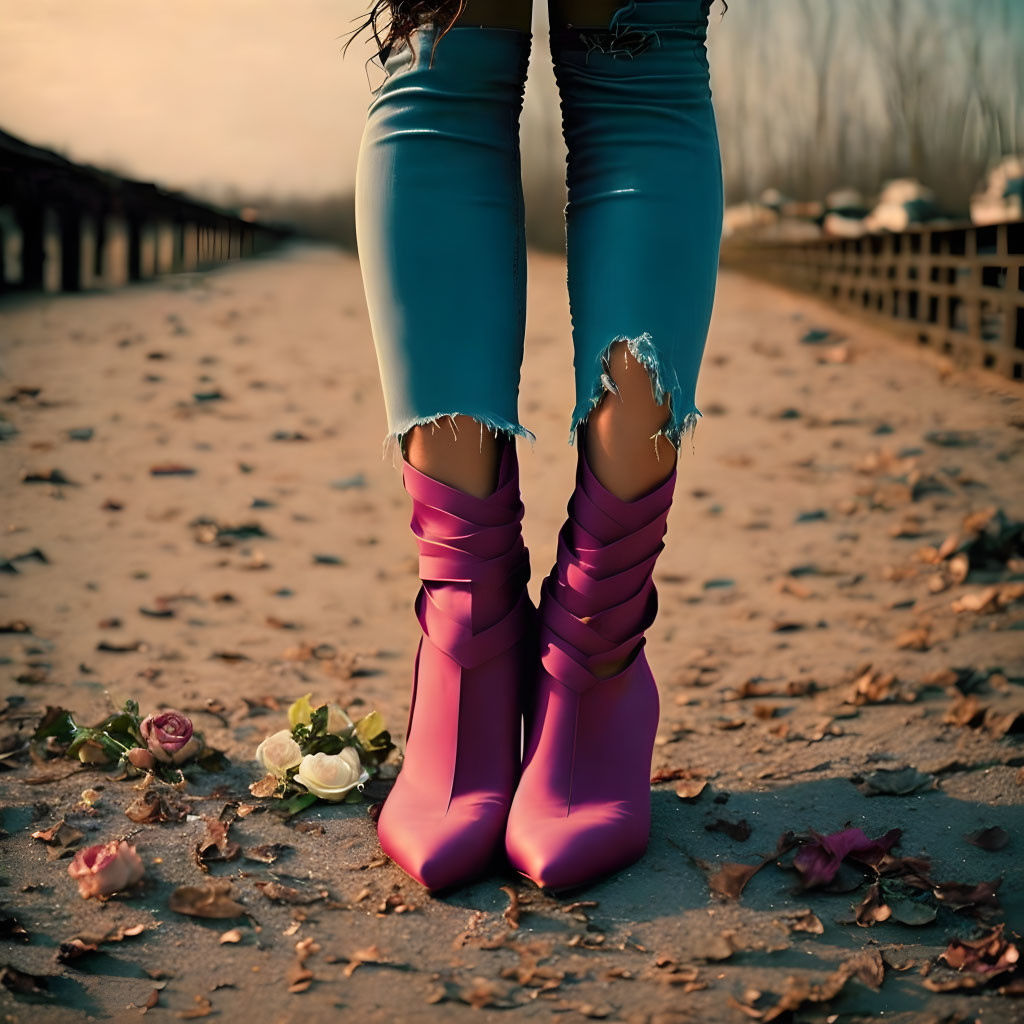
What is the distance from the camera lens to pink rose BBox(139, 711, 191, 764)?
4.68ft

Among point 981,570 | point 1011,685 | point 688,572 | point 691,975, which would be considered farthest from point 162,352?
point 691,975

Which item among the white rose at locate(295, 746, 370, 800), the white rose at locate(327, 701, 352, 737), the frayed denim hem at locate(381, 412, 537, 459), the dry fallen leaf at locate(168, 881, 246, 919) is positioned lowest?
the dry fallen leaf at locate(168, 881, 246, 919)

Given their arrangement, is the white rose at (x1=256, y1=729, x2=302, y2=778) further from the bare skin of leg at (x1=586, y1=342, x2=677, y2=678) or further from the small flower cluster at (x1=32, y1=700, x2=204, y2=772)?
the bare skin of leg at (x1=586, y1=342, x2=677, y2=678)

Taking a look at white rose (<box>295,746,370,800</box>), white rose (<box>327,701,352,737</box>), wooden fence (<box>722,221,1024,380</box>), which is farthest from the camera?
wooden fence (<box>722,221,1024,380</box>)

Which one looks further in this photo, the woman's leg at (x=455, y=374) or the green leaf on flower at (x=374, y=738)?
the green leaf on flower at (x=374, y=738)

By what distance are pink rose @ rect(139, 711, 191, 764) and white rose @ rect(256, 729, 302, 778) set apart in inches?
4.5

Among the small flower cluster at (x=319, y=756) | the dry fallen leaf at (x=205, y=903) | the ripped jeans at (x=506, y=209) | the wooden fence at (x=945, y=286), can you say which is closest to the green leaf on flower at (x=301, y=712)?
the small flower cluster at (x=319, y=756)

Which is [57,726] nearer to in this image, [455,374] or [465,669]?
[465,669]

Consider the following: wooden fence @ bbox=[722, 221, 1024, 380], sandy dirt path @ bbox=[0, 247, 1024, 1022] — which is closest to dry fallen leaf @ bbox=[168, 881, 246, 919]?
sandy dirt path @ bbox=[0, 247, 1024, 1022]

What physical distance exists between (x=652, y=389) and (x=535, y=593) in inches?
53.5

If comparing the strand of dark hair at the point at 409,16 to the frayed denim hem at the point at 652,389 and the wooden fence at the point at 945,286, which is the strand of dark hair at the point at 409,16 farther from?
the wooden fence at the point at 945,286

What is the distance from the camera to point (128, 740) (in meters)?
1.49

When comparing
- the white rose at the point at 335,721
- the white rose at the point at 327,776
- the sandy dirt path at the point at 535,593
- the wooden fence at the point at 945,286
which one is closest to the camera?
the sandy dirt path at the point at 535,593

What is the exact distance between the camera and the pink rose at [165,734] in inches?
56.1
